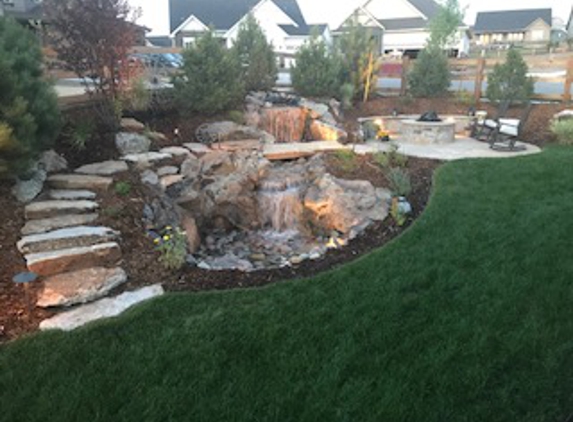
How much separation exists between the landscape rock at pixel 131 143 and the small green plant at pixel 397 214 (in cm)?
436

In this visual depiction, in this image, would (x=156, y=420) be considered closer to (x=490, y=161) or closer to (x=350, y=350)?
(x=350, y=350)

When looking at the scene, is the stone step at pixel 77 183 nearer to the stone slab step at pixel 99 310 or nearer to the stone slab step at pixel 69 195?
the stone slab step at pixel 69 195

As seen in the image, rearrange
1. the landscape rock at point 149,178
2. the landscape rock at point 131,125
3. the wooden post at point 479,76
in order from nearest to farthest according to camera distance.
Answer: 1. the landscape rock at point 149,178
2. the landscape rock at point 131,125
3. the wooden post at point 479,76

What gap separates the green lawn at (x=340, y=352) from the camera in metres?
2.68

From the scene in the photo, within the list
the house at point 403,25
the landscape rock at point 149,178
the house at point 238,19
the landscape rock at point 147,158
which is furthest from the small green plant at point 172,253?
the house at point 403,25

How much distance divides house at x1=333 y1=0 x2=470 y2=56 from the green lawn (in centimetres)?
3691

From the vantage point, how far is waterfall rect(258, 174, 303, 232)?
7590 millimetres

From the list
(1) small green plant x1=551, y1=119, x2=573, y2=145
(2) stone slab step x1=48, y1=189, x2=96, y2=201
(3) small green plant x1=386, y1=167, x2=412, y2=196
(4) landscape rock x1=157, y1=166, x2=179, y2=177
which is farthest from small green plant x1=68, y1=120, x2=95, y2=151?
(1) small green plant x1=551, y1=119, x2=573, y2=145

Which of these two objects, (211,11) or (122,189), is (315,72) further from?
(211,11)

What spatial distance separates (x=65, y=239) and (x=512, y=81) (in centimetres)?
1183

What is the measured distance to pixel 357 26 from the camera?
526 inches

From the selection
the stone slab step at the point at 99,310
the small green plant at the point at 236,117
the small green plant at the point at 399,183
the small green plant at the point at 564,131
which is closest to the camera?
the stone slab step at the point at 99,310

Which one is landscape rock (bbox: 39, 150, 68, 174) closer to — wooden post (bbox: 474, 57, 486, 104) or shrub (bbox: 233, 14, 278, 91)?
shrub (bbox: 233, 14, 278, 91)

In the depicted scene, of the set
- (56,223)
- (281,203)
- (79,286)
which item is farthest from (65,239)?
(281,203)
